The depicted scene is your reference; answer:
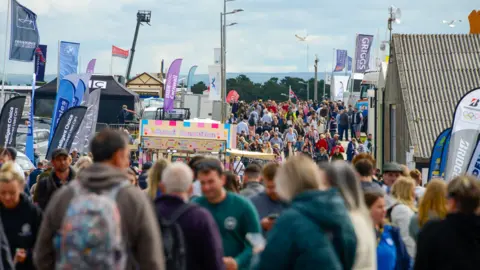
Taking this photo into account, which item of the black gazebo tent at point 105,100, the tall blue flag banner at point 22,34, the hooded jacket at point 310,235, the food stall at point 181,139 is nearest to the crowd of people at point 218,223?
the hooded jacket at point 310,235

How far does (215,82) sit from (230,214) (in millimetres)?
41593

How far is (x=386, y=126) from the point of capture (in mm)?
29938

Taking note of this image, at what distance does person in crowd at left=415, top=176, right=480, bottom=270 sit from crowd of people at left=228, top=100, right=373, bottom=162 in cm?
2079

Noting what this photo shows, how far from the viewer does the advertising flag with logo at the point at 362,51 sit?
6050cm

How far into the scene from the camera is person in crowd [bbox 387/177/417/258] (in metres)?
8.94

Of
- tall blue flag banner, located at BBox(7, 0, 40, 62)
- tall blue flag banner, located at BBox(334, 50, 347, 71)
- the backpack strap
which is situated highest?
tall blue flag banner, located at BBox(334, 50, 347, 71)

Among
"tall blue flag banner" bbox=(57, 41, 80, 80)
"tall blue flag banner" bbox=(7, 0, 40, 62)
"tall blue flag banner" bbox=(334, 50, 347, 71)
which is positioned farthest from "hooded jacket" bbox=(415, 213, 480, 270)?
"tall blue flag banner" bbox=(334, 50, 347, 71)

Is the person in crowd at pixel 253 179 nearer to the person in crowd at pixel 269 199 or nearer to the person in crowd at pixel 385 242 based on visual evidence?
the person in crowd at pixel 269 199

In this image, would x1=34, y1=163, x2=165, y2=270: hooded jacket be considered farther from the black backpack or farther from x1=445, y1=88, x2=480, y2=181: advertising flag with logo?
x1=445, y1=88, x2=480, y2=181: advertising flag with logo

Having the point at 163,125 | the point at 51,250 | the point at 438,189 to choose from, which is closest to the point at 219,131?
the point at 163,125

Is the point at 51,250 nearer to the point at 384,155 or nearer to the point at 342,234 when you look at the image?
the point at 342,234

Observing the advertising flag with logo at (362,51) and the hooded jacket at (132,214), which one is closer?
the hooded jacket at (132,214)

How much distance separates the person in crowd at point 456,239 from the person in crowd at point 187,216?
133 cm

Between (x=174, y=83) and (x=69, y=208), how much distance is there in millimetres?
44070
